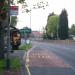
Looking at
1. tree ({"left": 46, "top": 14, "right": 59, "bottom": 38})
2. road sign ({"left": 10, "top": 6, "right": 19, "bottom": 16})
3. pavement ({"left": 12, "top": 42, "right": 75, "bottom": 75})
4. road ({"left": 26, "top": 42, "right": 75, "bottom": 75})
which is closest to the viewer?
pavement ({"left": 12, "top": 42, "right": 75, "bottom": 75})

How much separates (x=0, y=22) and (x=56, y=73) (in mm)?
8028

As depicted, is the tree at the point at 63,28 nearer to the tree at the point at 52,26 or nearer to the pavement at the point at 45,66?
the tree at the point at 52,26

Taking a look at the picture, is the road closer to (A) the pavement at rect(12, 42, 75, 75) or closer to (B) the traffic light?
(A) the pavement at rect(12, 42, 75, 75)

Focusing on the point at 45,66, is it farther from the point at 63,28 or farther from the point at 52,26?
the point at 52,26

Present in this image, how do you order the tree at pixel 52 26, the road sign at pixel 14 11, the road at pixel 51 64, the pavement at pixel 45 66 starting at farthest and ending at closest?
the tree at pixel 52 26 → the road sign at pixel 14 11 → the road at pixel 51 64 → the pavement at pixel 45 66

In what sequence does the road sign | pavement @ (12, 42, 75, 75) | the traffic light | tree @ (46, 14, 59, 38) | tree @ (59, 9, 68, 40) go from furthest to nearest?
tree @ (46, 14, 59, 38) < tree @ (59, 9, 68, 40) < the traffic light < the road sign < pavement @ (12, 42, 75, 75)

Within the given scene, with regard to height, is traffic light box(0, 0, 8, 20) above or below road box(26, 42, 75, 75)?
above

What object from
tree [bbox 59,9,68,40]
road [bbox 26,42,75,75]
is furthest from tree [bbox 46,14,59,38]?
road [bbox 26,42,75,75]

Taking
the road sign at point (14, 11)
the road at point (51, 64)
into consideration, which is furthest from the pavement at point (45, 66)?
the road sign at point (14, 11)

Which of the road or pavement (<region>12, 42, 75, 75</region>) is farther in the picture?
the road

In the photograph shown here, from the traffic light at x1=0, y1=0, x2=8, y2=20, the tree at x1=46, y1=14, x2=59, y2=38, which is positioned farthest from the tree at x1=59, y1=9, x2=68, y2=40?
the traffic light at x1=0, y1=0, x2=8, y2=20

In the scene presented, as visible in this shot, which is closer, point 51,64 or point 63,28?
point 51,64

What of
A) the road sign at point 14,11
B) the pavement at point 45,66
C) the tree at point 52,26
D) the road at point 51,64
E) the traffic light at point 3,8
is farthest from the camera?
the tree at point 52,26

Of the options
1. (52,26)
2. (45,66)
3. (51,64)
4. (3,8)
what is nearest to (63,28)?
(52,26)
